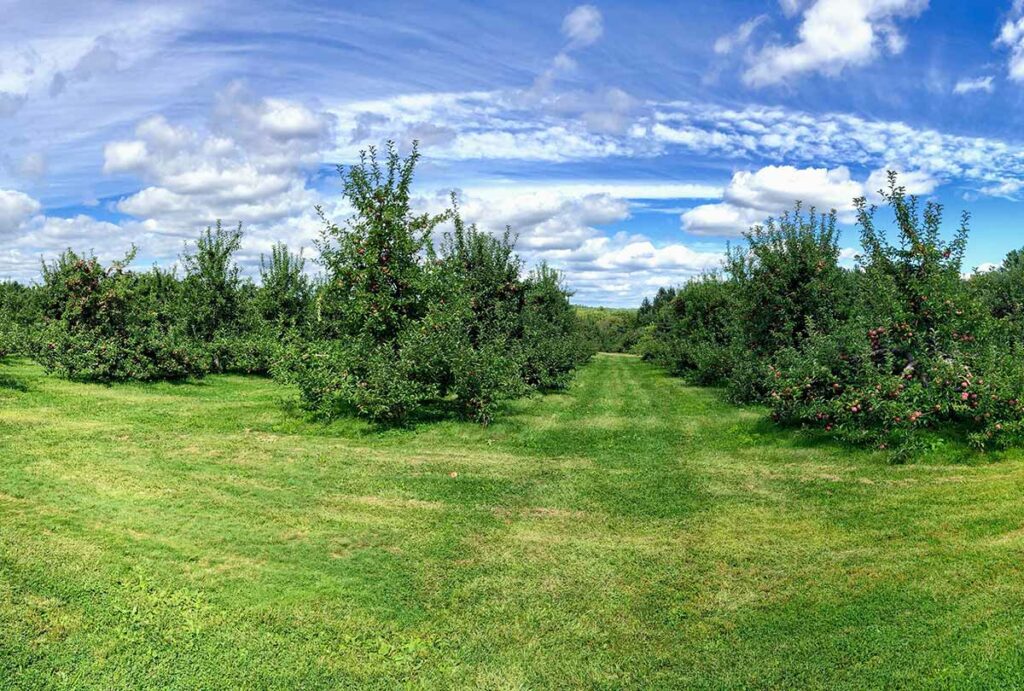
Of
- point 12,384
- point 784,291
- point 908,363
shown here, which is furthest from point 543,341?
point 12,384

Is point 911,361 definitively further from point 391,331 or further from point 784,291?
point 391,331

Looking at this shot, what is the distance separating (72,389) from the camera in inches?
635

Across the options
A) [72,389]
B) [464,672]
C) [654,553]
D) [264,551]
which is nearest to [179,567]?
[264,551]

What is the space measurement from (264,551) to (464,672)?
2814 mm

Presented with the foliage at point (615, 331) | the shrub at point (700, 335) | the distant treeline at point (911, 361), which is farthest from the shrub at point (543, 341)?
the foliage at point (615, 331)

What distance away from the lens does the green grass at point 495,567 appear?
4973 millimetres

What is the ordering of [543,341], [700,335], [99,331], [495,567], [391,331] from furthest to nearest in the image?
[700,335] → [543,341] → [99,331] → [391,331] → [495,567]

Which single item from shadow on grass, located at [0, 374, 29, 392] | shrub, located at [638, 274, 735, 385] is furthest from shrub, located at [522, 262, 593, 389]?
shadow on grass, located at [0, 374, 29, 392]

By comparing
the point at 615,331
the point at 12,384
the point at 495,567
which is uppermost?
the point at 615,331

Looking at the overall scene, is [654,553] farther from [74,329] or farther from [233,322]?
[233,322]

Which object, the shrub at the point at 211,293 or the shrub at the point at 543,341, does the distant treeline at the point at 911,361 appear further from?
the shrub at the point at 211,293

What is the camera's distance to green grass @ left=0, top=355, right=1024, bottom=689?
4.97 m

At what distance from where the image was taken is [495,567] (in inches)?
261

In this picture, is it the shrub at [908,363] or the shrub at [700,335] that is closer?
the shrub at [908,363]
